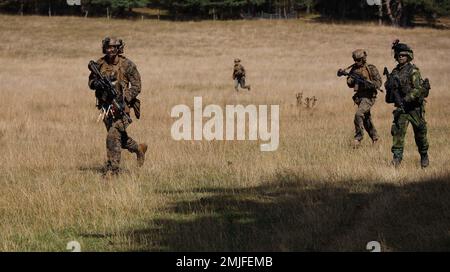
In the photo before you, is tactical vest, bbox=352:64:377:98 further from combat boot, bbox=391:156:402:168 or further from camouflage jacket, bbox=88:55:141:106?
camouflage jacket, bbox=88:55:141:106

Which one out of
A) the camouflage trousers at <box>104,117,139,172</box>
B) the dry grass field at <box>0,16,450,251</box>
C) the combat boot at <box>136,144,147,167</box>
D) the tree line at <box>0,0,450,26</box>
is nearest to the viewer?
the dry grass field at <box>0,16,450,251</box>

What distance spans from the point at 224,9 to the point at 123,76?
6913cm

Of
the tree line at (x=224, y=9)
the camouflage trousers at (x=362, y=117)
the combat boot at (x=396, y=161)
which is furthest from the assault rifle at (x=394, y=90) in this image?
the tree line at (x=224, y=9)

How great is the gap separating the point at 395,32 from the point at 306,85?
1477 inches

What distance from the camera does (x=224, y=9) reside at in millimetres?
77000

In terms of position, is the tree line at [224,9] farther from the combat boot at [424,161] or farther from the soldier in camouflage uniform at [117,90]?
the soldier in camouflage uniform at [117,90]

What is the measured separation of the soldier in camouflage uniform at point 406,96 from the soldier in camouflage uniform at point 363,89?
89.0 inches

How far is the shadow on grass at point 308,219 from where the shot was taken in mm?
6078

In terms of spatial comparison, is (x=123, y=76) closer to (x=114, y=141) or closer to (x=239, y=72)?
(x=114, y=141)

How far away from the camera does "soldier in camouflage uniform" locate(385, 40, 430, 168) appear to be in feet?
31.5

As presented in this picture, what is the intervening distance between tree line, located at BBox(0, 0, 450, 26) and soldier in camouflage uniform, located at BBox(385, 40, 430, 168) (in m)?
60.8

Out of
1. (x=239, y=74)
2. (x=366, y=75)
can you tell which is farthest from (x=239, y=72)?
(x=366, y=75)

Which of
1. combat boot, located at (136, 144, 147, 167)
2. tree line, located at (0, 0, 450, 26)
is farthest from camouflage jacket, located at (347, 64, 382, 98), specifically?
tree line, located at (0, 0, 450, 26)

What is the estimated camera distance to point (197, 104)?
67.5 ft
